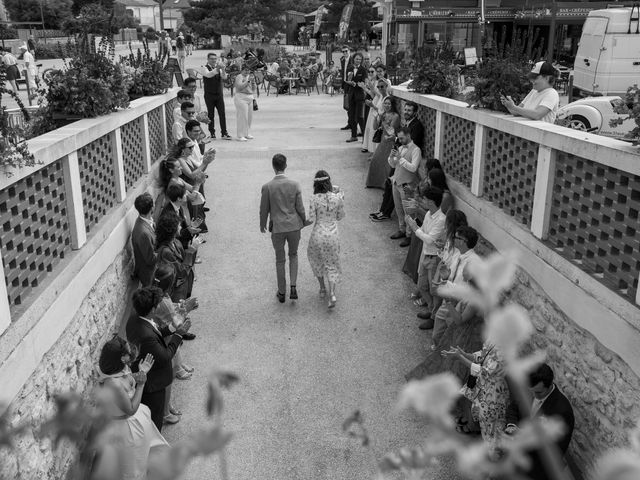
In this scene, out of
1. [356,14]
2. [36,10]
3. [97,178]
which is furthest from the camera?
[36,10]

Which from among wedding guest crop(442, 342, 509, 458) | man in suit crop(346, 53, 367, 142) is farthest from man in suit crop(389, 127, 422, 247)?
man in suit crop(346, 53, 367, 142)

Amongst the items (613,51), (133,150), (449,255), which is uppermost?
(613,51)

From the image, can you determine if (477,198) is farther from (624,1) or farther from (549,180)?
(624,1)

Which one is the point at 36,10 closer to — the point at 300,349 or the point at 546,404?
the point at 300,349

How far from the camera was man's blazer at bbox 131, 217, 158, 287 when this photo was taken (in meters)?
6.22

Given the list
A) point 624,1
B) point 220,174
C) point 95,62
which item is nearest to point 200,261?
point 95,62

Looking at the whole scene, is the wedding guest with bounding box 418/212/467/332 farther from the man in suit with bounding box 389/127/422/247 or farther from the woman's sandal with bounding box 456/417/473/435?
the man in suit with bounding box 389/127/422/247

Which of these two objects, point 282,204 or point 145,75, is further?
point 145,75

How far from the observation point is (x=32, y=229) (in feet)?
14.2

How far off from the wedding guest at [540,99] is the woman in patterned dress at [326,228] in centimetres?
191

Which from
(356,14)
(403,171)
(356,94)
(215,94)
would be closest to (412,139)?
(403,171)

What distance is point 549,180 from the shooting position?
200 inches

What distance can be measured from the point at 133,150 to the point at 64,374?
406 cm

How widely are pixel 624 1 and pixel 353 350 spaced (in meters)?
24.6
